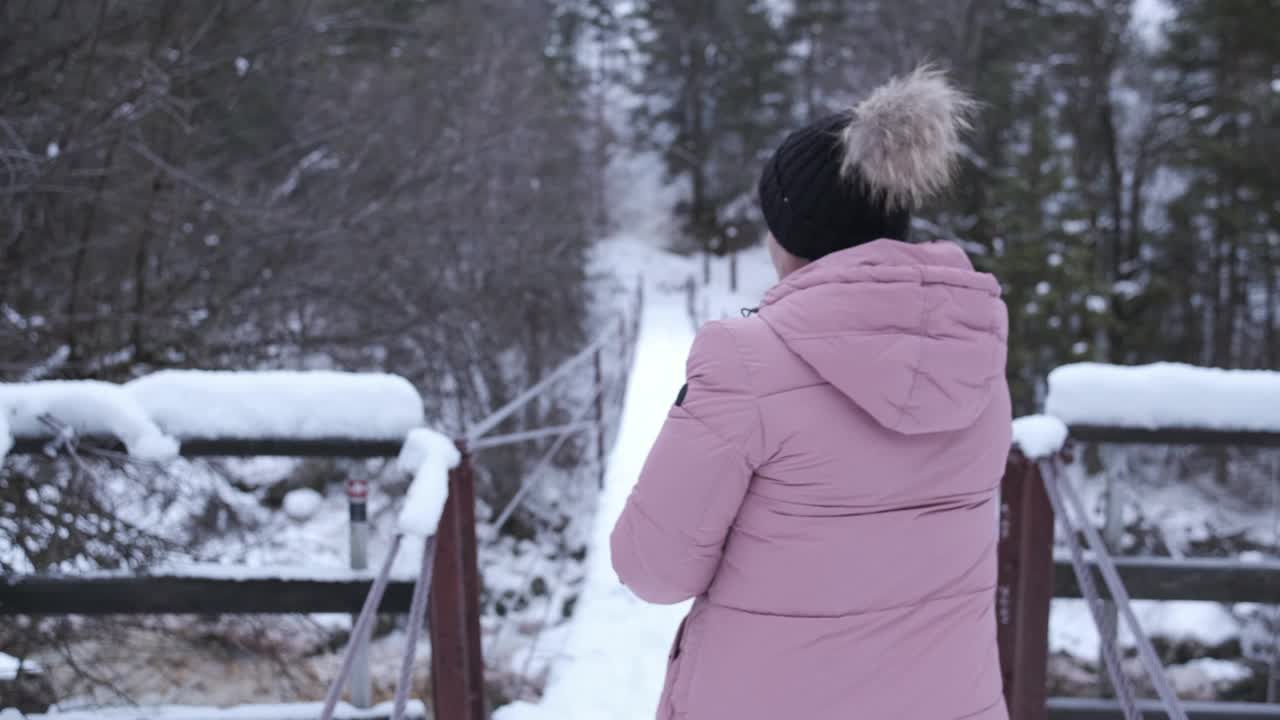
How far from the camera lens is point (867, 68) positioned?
15391 millimetres

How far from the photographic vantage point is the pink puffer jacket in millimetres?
Result: 1206

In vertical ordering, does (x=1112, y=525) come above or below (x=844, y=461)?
below

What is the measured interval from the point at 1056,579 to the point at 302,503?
402 inches

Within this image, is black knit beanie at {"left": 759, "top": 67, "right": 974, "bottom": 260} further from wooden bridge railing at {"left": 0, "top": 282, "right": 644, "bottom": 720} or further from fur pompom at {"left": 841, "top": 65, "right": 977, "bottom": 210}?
wooden bridge railing at {"left": 0, "top": 282, "right": 644, "bottom": 720}

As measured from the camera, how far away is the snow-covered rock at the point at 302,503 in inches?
428

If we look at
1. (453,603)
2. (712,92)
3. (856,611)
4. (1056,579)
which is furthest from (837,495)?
(712,92)

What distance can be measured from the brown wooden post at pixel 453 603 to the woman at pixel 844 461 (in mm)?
836

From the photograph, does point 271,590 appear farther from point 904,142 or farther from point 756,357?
point 904,142

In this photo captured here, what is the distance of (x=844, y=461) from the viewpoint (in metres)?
1.22

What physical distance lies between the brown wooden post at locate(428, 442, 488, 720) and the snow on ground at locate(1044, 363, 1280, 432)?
1.39 meters

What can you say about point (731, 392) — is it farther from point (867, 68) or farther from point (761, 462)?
point (867, 68)

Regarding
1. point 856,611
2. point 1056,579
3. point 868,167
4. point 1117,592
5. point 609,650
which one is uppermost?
point 868,167

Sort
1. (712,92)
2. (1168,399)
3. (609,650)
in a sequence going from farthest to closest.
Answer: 1. (712,92)
2. (609,650)
3. (1168,399)

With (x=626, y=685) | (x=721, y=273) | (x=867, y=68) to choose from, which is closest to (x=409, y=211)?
(x=626, y=685)
